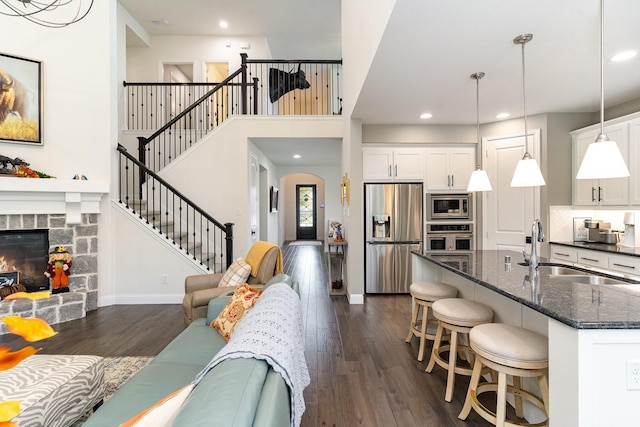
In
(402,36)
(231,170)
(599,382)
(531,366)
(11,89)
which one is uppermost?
(11,89)

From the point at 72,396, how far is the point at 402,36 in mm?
3024

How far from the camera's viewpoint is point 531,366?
166 cm

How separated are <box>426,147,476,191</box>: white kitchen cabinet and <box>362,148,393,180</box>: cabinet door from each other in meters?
0.63

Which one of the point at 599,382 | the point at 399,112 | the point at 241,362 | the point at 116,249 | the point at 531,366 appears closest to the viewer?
the point at 241,362

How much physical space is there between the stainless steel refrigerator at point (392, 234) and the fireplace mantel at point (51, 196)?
390 centimetres

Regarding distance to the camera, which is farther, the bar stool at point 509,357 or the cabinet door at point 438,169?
the cabinet door at point 438,169

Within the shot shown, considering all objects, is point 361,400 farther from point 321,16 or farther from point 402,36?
point 321,16

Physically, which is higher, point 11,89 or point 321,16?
point 321,16

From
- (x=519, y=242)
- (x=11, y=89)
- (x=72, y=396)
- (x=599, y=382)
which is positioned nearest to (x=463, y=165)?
(x=519, y=242)

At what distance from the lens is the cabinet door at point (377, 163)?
501 cm

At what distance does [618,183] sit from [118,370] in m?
5.39

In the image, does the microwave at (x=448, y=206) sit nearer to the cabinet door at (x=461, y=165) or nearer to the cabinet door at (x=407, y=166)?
the cabinet door at (x=461, y=165)

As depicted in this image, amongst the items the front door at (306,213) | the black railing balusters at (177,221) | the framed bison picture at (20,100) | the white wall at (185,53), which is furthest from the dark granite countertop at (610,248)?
the front door at (306,213)

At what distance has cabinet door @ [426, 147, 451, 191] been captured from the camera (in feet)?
16.4
